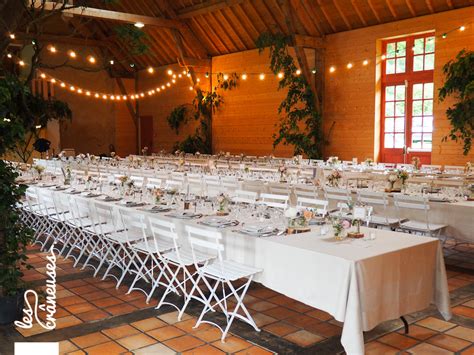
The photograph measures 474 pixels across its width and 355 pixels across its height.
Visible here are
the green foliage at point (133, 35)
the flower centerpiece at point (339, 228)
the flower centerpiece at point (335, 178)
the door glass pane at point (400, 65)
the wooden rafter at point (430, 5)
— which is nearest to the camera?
the flower centerpiece at point (339, 228)

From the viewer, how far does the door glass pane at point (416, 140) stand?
13.1 meters

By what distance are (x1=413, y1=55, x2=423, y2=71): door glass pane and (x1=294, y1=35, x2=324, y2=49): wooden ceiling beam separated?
2.78 metres

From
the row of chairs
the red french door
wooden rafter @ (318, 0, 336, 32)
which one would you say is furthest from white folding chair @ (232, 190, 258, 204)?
wooden rafter @ (318, 0, 336, 32)

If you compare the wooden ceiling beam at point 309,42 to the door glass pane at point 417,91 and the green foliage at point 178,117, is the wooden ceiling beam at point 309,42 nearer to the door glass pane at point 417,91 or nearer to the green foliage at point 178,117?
the door glass pane at point 417,91

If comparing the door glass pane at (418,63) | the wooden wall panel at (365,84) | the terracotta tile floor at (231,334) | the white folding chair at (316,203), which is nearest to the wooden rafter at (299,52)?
the wooden wall panel at (365,84)

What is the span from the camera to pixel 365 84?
13758 millimetres

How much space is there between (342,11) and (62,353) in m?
12.1

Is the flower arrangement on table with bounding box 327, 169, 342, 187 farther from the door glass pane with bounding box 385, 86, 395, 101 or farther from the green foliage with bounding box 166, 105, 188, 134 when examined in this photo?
the green foliage with bounding box 166, 105, 188, 134

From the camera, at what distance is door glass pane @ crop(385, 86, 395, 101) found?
13.5 m

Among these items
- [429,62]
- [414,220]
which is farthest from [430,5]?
[414,220]

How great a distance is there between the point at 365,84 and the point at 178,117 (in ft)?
28.1

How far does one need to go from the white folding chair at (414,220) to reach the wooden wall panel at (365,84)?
620cm

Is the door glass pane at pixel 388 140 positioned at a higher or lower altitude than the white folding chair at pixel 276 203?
higher

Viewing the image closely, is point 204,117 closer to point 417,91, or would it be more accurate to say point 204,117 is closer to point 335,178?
point 417,91
